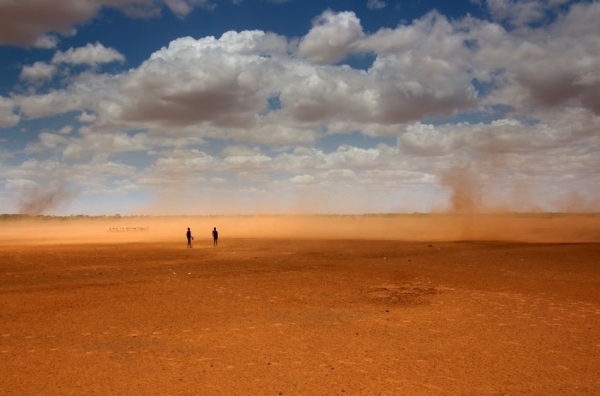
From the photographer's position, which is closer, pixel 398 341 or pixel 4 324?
pixel 398 341

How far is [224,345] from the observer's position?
11.4 meters

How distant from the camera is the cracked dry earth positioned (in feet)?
29.2

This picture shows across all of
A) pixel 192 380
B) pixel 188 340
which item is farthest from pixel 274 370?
pixel 188 340

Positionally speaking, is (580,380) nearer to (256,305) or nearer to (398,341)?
(398,341)

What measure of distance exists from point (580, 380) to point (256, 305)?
1000 centimetres

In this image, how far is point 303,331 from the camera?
41.9 ft

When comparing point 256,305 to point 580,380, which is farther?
point 256,305

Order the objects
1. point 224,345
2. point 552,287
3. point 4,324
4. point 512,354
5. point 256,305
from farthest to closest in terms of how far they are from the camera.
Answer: point 552,287, point 256,305, point 4,324, point 224,345, point 512,354

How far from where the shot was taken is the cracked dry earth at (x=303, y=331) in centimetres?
890

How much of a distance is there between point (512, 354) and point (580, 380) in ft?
5.53

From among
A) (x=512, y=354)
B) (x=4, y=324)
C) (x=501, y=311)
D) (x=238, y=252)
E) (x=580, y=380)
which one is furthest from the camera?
(x=238, y=252)

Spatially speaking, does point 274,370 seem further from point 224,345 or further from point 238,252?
point 238,252

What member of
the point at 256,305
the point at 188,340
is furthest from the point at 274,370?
the point at 256,305

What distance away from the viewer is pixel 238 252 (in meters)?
37.2
